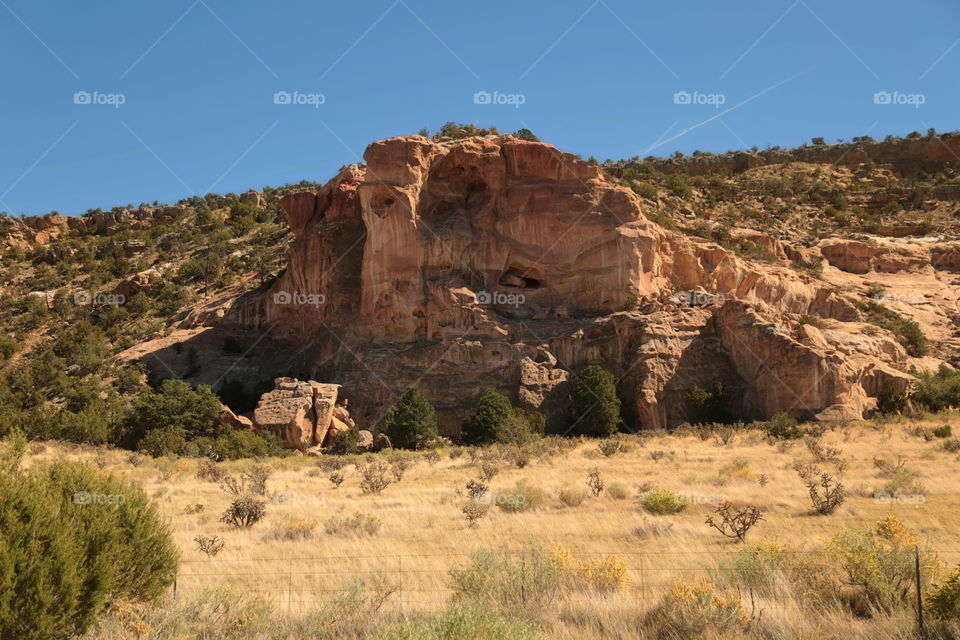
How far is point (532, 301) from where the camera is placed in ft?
140

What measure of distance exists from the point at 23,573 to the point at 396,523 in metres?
8.89

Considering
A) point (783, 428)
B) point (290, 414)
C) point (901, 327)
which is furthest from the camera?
point (901, 327)

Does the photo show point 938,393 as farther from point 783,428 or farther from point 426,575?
point 426,575

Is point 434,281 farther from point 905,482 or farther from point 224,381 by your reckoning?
point 905,482

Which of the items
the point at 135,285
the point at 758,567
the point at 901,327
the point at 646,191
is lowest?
the point at 758,567

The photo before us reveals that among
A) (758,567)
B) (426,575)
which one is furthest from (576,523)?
(758,567)

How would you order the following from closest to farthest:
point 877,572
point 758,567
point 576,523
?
1. point 877,572
2. point 758,567
3. point 576,523

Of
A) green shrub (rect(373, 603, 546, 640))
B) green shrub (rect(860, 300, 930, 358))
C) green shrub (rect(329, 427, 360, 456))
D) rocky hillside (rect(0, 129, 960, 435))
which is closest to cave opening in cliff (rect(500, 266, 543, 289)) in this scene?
rocky hillside (rect(0, 129, 960, 435))

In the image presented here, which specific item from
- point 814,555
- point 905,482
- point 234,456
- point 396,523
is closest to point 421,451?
point 234,456

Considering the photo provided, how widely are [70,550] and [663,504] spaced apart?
466 inches

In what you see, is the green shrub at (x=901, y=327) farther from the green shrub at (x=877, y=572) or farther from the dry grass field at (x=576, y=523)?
the green shrub at (x=877, y=572)

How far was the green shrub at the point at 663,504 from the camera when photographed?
51.8ft

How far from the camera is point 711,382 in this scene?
37.2m

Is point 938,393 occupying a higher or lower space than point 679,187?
lower
